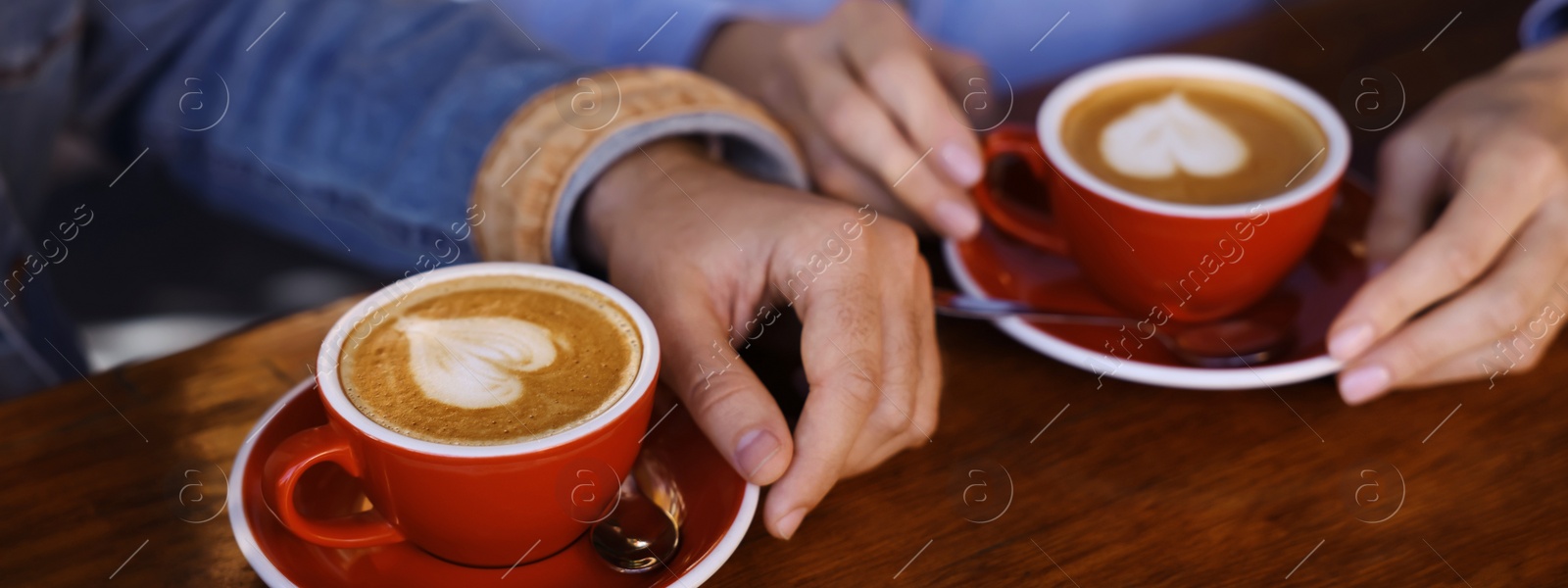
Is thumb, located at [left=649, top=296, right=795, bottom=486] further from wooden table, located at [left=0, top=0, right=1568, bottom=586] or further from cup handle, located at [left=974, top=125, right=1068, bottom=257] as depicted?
cup handle, located at [left=974, top=125, right=1068, bottom=257]

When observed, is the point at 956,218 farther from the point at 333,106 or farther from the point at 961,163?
the point at 333,106

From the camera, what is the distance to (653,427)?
2.37ft

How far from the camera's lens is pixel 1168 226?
0.82 metres

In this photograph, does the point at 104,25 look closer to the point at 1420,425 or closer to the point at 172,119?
the point at 172,119

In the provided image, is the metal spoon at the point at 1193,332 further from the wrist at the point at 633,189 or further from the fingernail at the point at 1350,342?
the wrist at the point at 633,189

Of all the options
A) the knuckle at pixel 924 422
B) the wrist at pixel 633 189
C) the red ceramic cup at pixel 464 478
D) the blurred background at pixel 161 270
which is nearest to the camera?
the red ceramic cup at pixel 464 478

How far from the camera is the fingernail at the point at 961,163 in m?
0.90

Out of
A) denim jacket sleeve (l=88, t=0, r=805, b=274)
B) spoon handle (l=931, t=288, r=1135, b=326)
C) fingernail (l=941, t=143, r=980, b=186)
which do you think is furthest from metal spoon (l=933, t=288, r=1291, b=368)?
denim jacket sleeve (l=88, t=0, r=805, b=274)

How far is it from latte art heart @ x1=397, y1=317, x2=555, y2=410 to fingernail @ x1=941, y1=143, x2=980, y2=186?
1.32 feet

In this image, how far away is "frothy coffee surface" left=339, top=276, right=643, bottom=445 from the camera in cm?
58

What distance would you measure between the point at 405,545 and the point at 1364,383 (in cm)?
65

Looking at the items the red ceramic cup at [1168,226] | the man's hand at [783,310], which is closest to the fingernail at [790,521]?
the man's hand at [783,310]

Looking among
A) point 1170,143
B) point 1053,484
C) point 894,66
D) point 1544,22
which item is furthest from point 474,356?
point 1544,22

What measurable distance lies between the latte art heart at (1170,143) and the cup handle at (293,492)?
62 cm
